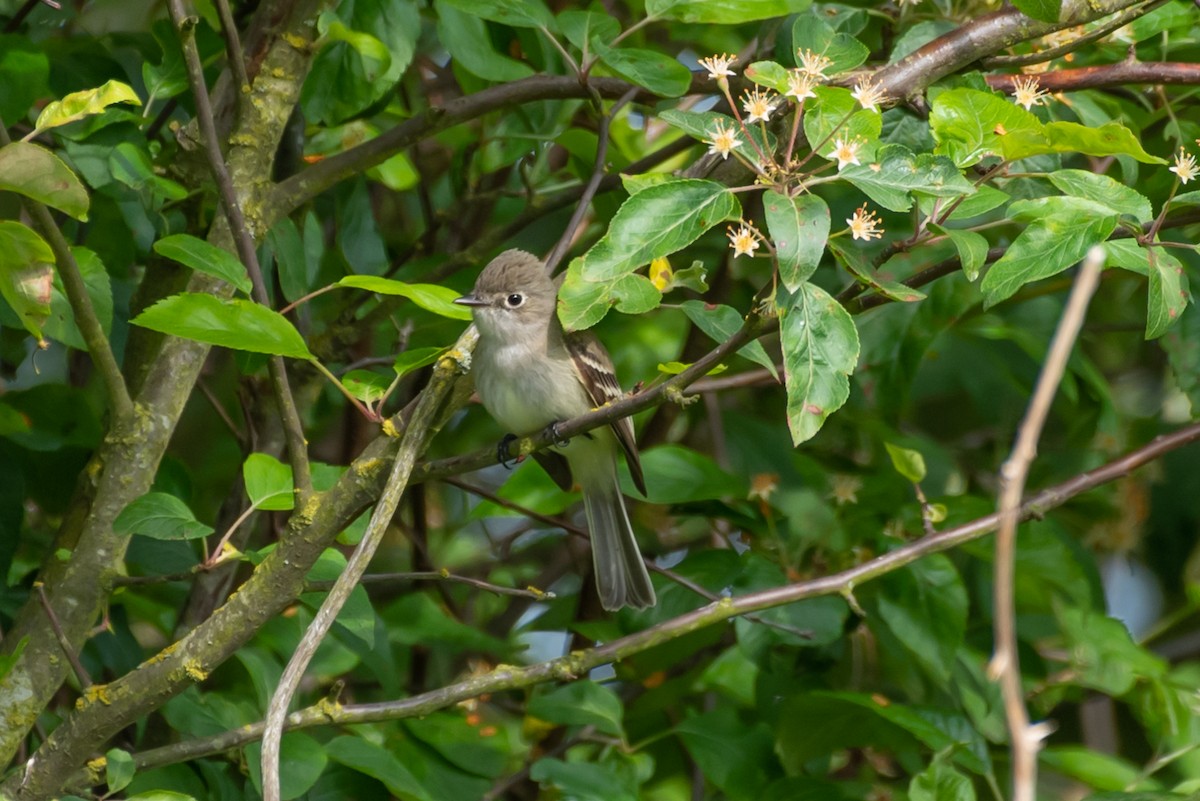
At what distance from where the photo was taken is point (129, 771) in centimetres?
252

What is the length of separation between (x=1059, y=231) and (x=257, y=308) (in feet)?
4.98

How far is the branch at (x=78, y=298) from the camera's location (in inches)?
101

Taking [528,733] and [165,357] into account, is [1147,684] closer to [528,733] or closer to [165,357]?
[528,733]

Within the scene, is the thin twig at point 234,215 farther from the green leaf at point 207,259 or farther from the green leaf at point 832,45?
the green leaf at point 832,45

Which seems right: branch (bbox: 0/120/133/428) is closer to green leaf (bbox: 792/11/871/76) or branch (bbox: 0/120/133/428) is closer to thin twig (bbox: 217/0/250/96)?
thin twig (bbox: 217/0/250/96)

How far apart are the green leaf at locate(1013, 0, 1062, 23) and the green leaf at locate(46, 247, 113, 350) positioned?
2086 mm

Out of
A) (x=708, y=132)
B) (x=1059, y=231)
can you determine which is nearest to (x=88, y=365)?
(x=708, y=132)

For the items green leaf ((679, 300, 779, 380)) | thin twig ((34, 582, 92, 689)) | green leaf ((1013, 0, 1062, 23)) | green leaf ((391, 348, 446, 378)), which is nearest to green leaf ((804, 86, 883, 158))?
green leaf ((679, 300, 779, 380))

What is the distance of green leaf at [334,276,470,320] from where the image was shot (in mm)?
2670

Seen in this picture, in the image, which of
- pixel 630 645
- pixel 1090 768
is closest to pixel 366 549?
pixel 630 645

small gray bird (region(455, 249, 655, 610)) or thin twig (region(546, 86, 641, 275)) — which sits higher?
thin twig (region(546, 86, 641, 275))

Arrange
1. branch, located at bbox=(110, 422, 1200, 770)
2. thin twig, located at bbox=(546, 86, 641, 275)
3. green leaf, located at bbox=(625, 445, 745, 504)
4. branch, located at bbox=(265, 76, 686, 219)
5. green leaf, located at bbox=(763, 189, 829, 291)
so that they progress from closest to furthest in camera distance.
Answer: green leaf, located at bbox=(763, 189, 829, 291), branch, located at bbox=(110, 422, 1200, 770), thin twig, located at bbox=(546, 86, 641, 275), branch, located at bbox=(265, 76, 686, 219), green leaf, located at bbox=(625, 445, 745, 504)

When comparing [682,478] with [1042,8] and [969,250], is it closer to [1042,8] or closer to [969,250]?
[969,250]

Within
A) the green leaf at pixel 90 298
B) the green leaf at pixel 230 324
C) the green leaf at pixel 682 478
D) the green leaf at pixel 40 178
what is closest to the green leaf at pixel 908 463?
the green leaf at pixel 682 478
